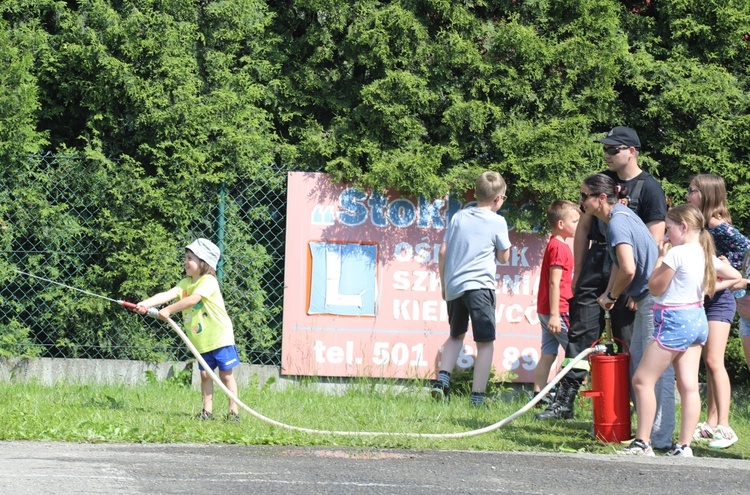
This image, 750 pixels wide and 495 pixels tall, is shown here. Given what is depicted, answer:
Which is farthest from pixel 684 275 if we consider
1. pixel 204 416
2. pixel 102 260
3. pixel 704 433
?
pixel 102 260

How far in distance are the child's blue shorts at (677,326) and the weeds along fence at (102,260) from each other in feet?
13.2

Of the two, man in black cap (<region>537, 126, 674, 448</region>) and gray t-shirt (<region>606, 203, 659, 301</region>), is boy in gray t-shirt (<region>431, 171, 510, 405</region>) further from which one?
gray t-shirt (<region>606, 203, 659, 301</region>)

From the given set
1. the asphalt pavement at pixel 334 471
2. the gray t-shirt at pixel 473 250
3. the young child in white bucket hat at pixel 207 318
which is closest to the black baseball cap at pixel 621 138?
the gray t-shirt at pixel 473 250

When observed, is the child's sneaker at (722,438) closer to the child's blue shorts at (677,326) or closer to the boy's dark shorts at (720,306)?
the boy's dark shorts at (720,306)

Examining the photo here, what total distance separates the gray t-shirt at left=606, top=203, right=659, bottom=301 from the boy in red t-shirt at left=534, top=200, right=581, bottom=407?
1385mm

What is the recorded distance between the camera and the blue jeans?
21.5ft

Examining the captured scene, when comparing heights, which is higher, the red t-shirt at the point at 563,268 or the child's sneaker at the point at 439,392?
the red t-shirt at the point at 563,268

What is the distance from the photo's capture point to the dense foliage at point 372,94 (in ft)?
29.8

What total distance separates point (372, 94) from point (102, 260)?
9.46 feet

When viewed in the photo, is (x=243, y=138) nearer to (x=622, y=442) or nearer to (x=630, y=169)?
(x=630, y=169)

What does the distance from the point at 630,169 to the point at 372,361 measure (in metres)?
3.14

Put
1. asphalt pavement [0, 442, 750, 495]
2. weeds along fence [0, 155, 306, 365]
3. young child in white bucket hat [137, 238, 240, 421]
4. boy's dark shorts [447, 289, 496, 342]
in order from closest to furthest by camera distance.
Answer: asphalt pavement [0, 442, 750, 495] → young child in white bucket hat [137, 238, 240, 421] → boy's dark shorts [447, 289, 496, 342] → weeds along fence [0, 155, 306, 365]

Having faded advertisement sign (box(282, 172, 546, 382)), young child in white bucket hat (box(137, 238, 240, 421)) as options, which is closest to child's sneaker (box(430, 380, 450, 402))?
faded advertisement sign (box(282, 172, 546, 382))

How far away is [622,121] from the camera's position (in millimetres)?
9656
